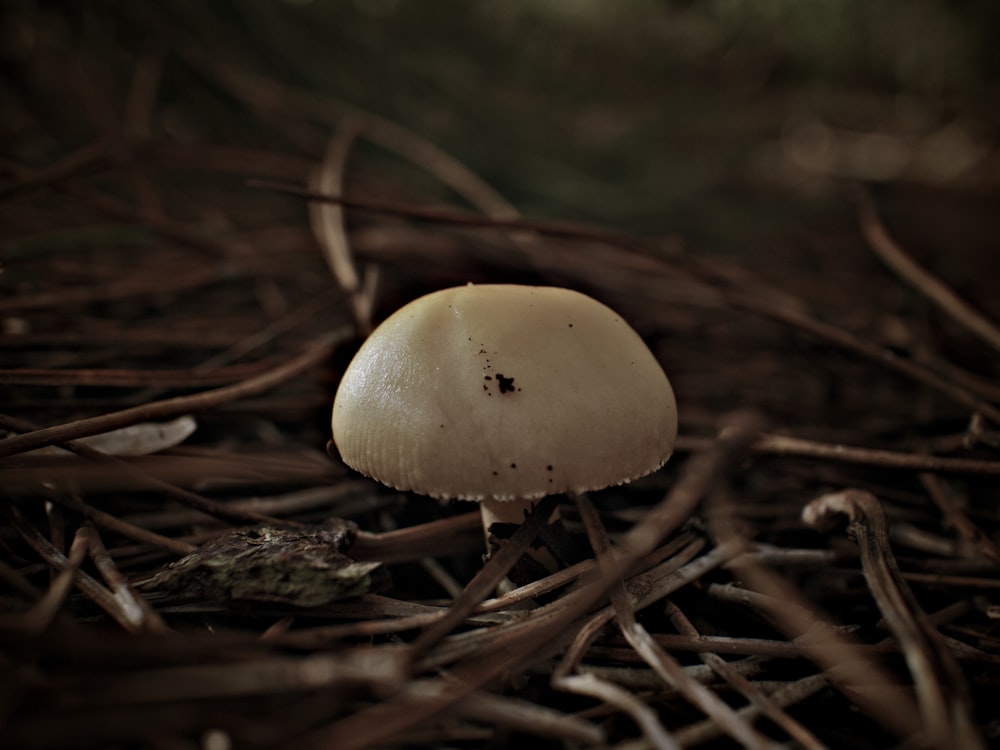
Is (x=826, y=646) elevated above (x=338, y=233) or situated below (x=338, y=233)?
below

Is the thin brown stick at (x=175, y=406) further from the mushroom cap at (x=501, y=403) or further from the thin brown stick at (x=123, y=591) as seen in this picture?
the mushroom cap at (x=501, y=403)

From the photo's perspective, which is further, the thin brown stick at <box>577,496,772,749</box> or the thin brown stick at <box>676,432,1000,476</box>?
the thin brown stick at <box>676,432,1000,476</box>

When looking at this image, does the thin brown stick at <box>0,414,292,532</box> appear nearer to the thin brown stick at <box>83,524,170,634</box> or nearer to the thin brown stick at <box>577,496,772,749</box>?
the thin brown stick at <box>83,524,170,634</box>

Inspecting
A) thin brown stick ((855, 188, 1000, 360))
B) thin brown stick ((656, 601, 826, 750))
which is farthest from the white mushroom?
thin brown stick ((855, 188, 1000, 360))

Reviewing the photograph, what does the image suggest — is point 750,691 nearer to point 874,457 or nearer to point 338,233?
point 874,457

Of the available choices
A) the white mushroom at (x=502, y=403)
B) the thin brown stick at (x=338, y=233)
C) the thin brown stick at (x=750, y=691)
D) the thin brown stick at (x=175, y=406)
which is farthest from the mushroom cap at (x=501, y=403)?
the thin brown stick at (x=338, y=233)

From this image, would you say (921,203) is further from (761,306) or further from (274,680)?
(274,680)

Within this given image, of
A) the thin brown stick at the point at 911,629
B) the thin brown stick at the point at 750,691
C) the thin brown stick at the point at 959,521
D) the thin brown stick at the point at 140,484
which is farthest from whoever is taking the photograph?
the thin brown stick at the point at 959,521

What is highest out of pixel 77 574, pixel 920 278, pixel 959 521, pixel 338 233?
pixel 920 278

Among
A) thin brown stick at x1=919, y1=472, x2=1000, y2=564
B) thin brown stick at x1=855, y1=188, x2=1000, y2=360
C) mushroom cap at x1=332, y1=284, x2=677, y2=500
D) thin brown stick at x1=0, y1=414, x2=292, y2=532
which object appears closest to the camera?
mushroom cap at x1=332, y1=284, x2=677, y2=500

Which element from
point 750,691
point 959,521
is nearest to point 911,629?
point 750,691
